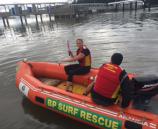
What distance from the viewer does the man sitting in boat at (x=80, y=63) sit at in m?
7.24

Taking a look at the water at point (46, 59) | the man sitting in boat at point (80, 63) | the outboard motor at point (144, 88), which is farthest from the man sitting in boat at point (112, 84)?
the man sitting in boat at point (80, 63)

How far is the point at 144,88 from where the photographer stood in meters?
5.67

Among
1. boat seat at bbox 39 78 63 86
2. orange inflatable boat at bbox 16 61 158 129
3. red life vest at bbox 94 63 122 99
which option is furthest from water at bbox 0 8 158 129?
red life vest at bbox 94 63 122 99

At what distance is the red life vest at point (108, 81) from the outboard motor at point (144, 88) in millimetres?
590

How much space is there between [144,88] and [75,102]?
1748mm

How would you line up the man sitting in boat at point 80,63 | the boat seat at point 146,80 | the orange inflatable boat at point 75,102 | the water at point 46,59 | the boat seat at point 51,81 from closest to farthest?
the orange inflatable boat at point 75,102 < the boat seat at point 146,80 < the water at point 46,59 < the man sitting in boat at point 80,63 < the boat seat at point 51,81

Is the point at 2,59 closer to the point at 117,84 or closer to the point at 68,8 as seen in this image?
the point at 117,84

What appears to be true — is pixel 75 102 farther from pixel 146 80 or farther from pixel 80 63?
pixel 146 80

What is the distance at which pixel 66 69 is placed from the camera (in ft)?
25.7

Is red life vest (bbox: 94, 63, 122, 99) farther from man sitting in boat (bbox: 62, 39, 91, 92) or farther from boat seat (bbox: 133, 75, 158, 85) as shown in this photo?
man sitting in boat (bbox: 62, 39, 91, 92)

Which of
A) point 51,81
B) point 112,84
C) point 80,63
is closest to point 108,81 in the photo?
A: point 112,84

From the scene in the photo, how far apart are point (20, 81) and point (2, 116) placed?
1.22 m

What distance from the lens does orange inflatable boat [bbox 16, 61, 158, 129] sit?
17.4 feet

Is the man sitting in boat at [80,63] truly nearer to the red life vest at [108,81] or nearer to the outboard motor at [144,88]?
the red life vest at [108,81]
